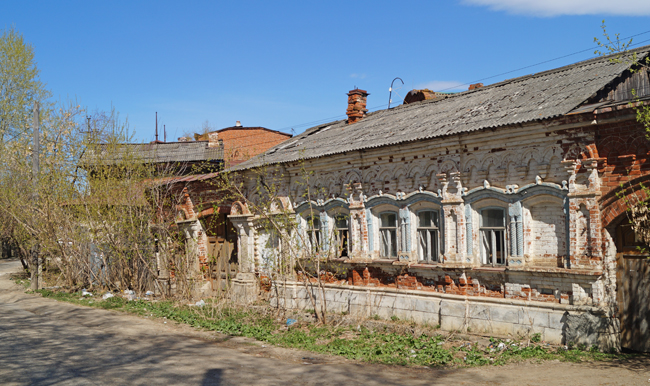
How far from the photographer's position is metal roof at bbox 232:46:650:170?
32.2 ft

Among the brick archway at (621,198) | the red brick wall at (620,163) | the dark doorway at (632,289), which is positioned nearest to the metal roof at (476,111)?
the red brick wall at (620,163)

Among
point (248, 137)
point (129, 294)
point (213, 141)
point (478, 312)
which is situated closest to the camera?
point (478, 312)

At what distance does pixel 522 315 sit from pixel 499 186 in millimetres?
2445

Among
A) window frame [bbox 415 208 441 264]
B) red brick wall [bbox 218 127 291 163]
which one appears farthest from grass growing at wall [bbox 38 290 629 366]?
red brick wall [bbox 218 127 291 163]

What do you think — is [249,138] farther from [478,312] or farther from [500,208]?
[478,312]

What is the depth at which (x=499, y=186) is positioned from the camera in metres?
10.3

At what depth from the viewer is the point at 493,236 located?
10.7 meters

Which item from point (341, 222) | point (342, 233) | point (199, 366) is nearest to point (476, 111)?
point (341, 222)

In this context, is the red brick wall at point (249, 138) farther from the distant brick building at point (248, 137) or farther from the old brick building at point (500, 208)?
the old brick building at point (500, 208)

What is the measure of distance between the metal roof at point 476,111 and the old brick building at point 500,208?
53mm

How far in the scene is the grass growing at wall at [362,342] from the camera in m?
8.85

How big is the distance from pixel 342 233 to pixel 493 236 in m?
4.49

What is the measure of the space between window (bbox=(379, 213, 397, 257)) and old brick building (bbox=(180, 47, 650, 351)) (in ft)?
0.10

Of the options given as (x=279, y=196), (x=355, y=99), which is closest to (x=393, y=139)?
(x=279, y=196)
